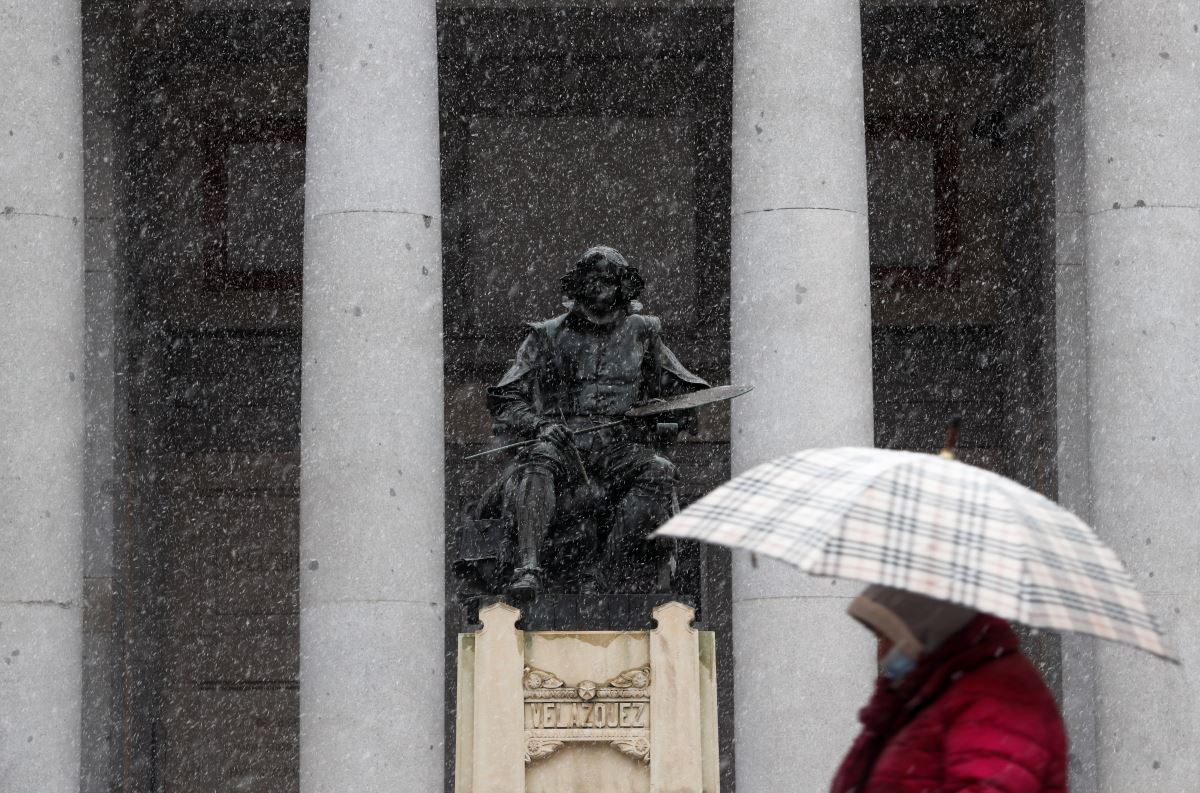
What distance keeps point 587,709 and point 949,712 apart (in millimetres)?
8252

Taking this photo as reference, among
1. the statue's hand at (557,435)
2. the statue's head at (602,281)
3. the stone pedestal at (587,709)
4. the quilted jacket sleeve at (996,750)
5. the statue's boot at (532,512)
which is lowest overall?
the stone pedestal at (587,709)

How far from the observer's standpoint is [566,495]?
532 inches

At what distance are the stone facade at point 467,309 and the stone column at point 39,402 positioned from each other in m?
0.03

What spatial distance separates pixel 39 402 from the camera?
17078 millimetres

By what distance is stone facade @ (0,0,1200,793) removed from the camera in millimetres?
16500

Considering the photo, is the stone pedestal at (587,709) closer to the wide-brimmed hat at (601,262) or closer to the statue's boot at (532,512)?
the statue's boot at (532,512)

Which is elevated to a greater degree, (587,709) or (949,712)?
(949,712)

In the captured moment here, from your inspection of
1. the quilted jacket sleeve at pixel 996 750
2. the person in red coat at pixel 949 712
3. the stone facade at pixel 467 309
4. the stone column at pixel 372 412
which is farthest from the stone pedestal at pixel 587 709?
the quilted jacket sleeve at pixel 996 750

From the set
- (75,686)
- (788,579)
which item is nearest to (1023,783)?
(788,579)

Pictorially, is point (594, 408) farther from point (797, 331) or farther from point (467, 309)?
point (467, 309)

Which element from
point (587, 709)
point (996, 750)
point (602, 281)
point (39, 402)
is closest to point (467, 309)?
point (39, 402)

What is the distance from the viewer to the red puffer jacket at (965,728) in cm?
425

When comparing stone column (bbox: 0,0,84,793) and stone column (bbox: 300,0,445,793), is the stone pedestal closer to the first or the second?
stone column (bbox: 300,0,445,793)

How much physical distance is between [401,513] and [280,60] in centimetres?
1027
